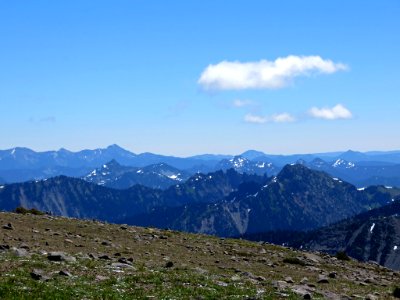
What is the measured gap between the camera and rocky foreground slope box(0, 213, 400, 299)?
965 inches

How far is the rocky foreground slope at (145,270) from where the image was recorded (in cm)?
2450

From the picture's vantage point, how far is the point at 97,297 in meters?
22.3

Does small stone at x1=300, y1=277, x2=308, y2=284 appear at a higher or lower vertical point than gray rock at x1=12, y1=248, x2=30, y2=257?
lower

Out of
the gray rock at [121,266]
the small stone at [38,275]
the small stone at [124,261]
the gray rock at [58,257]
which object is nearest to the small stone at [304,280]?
the gray rock at [121,266]

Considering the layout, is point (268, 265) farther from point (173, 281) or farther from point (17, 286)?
point (17, 286)

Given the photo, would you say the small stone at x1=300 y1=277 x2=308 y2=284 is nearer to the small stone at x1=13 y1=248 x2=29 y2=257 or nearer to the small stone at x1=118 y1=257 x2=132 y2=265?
the small stone at x1=118 y1=257 x2=132 y2=265

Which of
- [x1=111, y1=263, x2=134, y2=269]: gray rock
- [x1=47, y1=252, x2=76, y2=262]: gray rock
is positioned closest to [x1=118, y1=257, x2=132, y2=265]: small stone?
[x1=111, y1=263, x2=134, y2=269]: gray rock

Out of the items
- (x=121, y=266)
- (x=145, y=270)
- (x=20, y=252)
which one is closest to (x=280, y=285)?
(x=145, y=270)

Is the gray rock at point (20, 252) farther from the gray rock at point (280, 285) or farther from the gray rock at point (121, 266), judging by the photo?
the gray rock at point (280, 285)

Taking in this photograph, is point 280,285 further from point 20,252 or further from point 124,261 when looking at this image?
point 20,252

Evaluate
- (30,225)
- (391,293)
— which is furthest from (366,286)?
(30,225)

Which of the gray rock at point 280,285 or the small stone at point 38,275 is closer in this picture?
the small stone at point 38,275

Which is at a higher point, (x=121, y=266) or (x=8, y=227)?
(x=8, y=227)

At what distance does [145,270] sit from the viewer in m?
30.8
